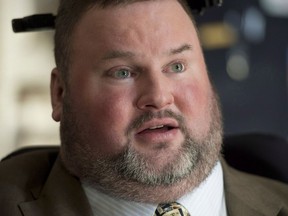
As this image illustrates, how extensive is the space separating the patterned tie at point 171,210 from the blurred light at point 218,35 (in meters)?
1.56

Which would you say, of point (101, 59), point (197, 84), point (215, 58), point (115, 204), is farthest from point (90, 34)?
point (215, 58)

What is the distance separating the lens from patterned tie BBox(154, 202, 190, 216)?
118cm

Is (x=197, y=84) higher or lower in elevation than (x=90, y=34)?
lower

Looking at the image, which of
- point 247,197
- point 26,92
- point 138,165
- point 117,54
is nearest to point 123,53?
point 117,54

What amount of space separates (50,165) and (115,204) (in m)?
0.23

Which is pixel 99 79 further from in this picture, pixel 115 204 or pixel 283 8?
pixel 283 8

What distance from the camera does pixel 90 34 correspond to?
1221 mm

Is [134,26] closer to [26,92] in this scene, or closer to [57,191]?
[57,191]

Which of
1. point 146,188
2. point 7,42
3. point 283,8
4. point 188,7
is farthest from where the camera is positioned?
point 7,42

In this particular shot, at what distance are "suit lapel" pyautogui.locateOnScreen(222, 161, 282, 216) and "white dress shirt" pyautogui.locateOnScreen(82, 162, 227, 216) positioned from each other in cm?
3

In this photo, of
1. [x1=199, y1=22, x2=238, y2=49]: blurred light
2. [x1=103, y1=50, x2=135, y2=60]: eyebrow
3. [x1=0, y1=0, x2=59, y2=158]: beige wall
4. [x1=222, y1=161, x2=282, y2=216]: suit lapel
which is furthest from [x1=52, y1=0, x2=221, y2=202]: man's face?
[x1=0, y1=0, x2=59, y2=158]: beige wall

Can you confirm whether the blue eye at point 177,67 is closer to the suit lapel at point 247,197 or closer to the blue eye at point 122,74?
the blue eye at point 122,74

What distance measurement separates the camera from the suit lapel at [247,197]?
1.28 m

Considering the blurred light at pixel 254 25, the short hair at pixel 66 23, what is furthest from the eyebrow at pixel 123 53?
the blurred light at pixel 254 25
